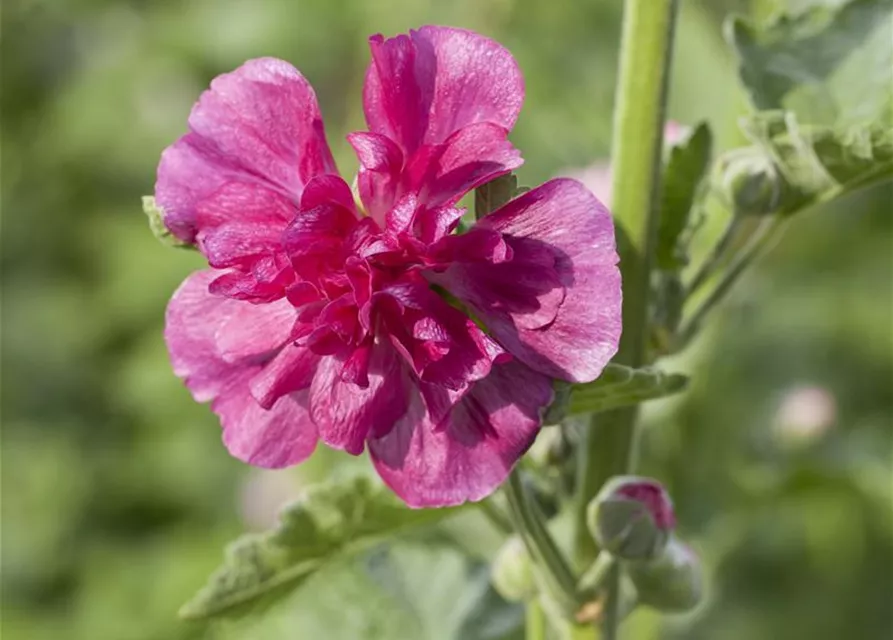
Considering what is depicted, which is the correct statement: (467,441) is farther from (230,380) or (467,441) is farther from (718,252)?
(718,252)

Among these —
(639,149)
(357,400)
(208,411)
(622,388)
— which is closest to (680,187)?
(639,149)

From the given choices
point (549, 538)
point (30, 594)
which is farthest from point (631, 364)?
point (30, 594)

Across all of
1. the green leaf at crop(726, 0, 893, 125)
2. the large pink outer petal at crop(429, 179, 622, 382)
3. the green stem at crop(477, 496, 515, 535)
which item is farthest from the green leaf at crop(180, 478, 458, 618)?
the green leaf at crop(726, 0, 893, 125)

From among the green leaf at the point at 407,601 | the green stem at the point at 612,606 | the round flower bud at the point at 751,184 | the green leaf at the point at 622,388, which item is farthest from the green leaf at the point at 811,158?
the green leaf at the point at 407,601

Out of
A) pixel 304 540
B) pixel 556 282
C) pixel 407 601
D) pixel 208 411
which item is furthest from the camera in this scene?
pixel 208 411

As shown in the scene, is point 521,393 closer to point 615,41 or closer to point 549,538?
point 549,538

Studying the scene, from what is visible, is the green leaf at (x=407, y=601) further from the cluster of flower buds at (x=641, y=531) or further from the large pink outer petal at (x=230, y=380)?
the large pink outer petal at (x=230, y=380)

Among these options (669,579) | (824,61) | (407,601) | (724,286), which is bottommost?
(407,601)
